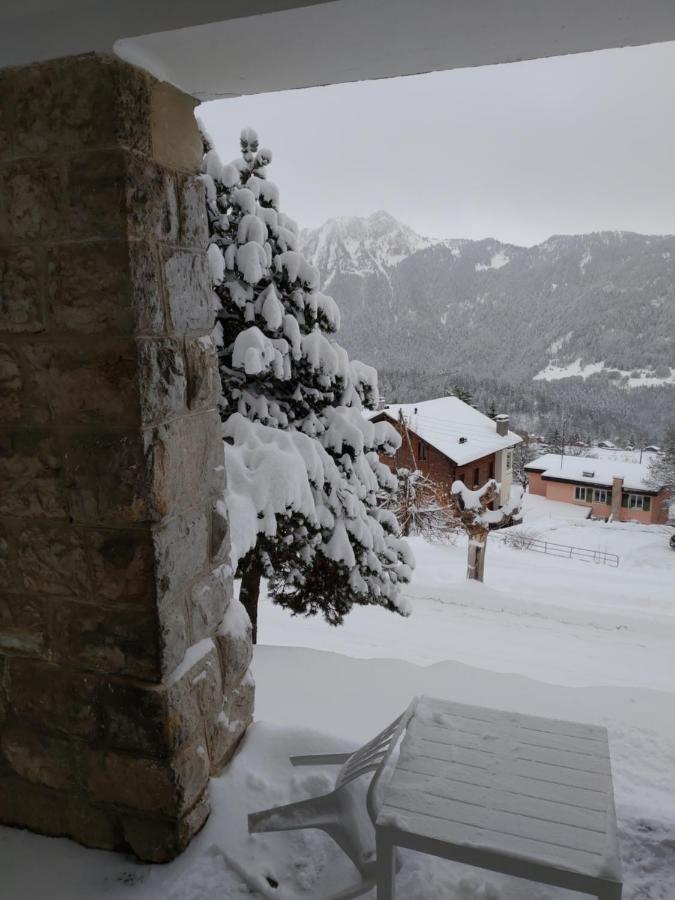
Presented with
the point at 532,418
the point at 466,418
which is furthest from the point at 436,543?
the point at 532,418

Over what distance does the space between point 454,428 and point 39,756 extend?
57.5ft

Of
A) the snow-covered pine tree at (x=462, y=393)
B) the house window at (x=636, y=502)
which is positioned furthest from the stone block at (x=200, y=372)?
the house window at (x=636, y=502)

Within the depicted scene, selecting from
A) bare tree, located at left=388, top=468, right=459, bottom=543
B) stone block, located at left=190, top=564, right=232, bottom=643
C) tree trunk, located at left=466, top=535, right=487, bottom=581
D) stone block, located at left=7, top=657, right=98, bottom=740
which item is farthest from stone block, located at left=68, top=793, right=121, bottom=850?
bare tree, located at left=388, top=468, right=459, bottom=543

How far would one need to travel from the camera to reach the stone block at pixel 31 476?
1126 millimetres

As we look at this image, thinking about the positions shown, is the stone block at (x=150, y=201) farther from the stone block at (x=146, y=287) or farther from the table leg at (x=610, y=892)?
the table leg at (x=610, y=892)

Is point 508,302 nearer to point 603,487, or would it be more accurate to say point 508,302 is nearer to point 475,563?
point 603,487

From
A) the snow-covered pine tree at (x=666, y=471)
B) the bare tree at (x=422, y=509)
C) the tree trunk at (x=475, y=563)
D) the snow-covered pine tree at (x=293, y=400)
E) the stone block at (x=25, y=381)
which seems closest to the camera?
the stone block at (x=25, y=381)

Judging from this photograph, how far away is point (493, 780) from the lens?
114cm

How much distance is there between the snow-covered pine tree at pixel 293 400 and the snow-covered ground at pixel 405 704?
0.64 metres

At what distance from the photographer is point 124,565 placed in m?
1.12

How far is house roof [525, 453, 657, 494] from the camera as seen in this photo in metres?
22.5

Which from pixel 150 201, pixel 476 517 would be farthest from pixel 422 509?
pixel 150 201

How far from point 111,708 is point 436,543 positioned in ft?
47.3

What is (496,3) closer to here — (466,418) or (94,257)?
(94,257)
